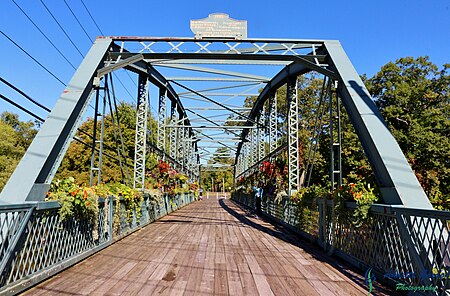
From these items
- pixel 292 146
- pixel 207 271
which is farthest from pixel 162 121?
pixel 207 271

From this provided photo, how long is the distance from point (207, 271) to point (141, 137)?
697cm

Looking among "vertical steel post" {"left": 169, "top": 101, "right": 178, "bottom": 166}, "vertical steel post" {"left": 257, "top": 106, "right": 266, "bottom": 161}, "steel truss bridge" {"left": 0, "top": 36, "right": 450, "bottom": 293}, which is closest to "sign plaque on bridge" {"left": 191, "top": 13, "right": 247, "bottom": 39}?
"steel truss bridge" {"left": 0, "top": 36, "right": 450, "bottom": 293}

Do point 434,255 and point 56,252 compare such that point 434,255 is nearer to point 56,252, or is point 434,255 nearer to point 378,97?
point 56,252

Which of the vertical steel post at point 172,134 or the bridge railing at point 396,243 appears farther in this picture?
the vertical steel post at point 172,134

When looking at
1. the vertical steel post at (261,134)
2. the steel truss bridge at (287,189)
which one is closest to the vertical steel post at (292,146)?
the steel truss bridge at (287,189)

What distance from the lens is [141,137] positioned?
10.8 m

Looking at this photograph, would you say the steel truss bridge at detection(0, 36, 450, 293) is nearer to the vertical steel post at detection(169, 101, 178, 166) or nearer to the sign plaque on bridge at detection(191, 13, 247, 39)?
the sign plaque on bridge at detection(191, 13, 247, 39)

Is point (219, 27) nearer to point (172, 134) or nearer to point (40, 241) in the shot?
point (40, 241)

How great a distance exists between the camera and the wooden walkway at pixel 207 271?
3699 millimetres

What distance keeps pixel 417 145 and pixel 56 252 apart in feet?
56.6

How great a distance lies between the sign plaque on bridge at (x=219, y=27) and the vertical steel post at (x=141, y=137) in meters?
3.63

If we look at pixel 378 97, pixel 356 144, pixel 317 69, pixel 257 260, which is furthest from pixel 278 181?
pixel 378 97

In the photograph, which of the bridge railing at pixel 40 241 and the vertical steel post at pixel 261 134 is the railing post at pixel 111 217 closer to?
the bridge railing at pixel 40 241

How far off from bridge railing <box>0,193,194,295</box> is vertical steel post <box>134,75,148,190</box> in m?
4.35
